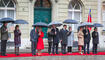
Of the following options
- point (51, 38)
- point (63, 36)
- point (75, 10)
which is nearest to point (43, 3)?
point (75, 10)

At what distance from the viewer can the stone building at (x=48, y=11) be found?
18.7 m

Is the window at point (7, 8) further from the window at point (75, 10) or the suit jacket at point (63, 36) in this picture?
the suit jacket at point (63, 36)

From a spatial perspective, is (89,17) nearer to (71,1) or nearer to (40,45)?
(71,1)

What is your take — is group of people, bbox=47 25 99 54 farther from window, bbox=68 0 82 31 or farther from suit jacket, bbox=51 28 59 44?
window, bbox=68 0 82 31

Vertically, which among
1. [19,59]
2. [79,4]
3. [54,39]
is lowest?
[19,59]

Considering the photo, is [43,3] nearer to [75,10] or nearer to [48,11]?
[48,11]

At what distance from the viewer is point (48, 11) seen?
1966 cm

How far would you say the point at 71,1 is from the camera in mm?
19938

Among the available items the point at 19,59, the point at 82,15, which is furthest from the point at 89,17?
the point at 19,59

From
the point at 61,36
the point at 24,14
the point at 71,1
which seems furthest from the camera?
the point at 71,1

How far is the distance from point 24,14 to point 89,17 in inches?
213

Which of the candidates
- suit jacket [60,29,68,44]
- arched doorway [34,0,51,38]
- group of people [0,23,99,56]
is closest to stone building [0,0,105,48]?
arched doorway [34,0,51,38]

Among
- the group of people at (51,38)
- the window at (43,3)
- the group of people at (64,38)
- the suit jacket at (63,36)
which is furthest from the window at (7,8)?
the suit jacket at (63,36)

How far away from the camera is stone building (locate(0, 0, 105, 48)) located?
18.7 m
